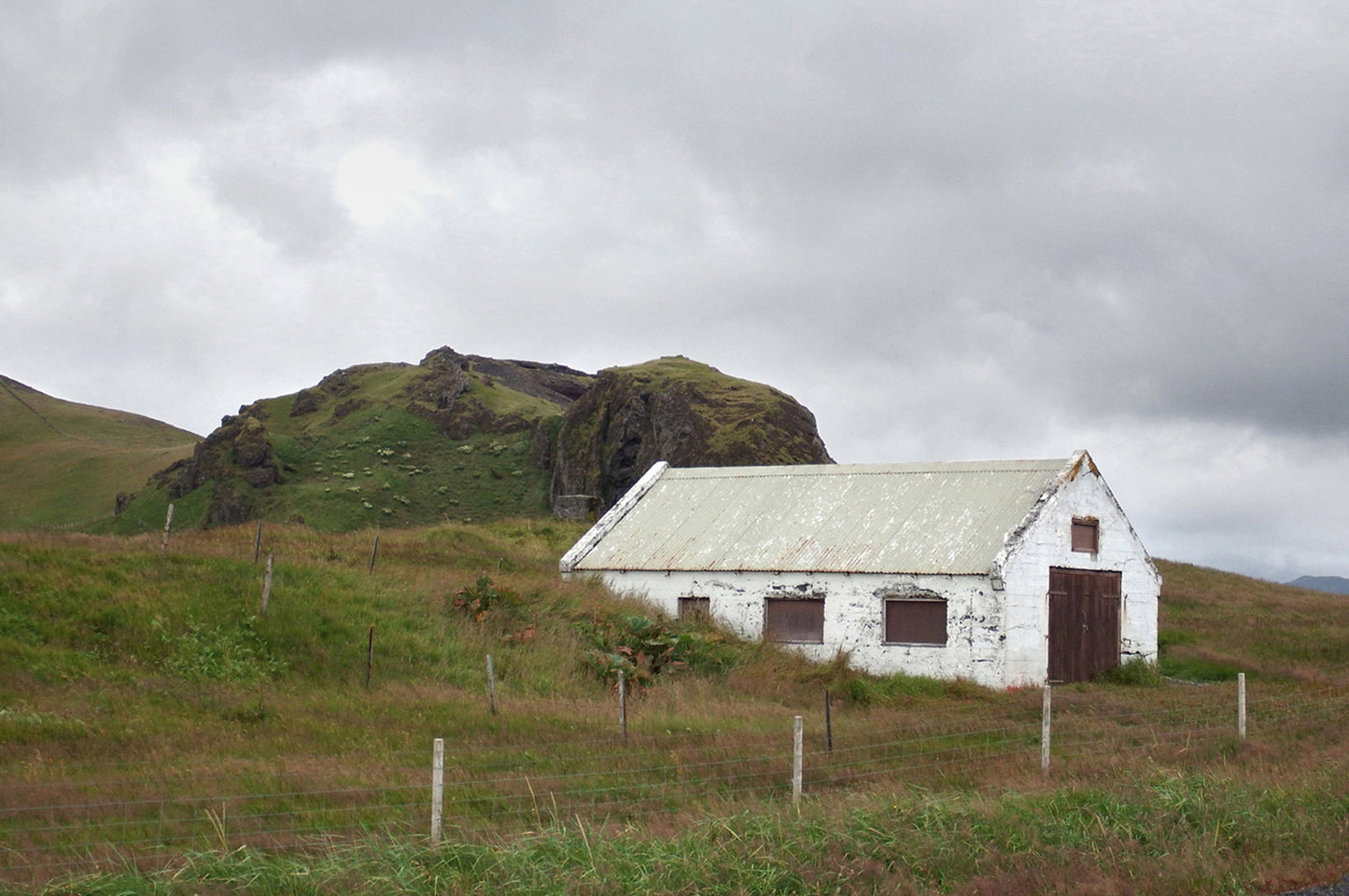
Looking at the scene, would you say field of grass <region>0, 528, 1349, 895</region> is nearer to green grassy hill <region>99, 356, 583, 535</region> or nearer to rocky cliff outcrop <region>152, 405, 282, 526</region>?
green grassy hill <region>99, 356, 583, 535</region>

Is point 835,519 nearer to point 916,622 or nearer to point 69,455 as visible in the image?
point 916,622

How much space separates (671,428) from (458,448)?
22.5 m

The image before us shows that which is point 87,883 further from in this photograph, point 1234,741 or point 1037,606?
point 1037,606

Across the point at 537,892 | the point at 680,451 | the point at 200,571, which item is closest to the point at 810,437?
the point at 680,451

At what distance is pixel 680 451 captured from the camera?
A: 79.6 metres

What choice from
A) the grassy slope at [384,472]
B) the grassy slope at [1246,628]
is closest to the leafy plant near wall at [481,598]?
the grassy slope at [1246,628]

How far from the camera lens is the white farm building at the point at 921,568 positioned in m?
24.0

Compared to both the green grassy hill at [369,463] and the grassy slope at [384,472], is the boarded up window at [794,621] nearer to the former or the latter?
the grassy slope at [384,472]

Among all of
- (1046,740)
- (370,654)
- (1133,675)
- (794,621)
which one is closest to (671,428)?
(794,621)

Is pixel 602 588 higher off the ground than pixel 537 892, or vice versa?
pixel 602 588

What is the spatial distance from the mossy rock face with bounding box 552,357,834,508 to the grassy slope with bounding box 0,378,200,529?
3933cm

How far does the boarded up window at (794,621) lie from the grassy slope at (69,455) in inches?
3101

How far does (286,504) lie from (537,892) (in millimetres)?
77882

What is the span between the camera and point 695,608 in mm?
27000
